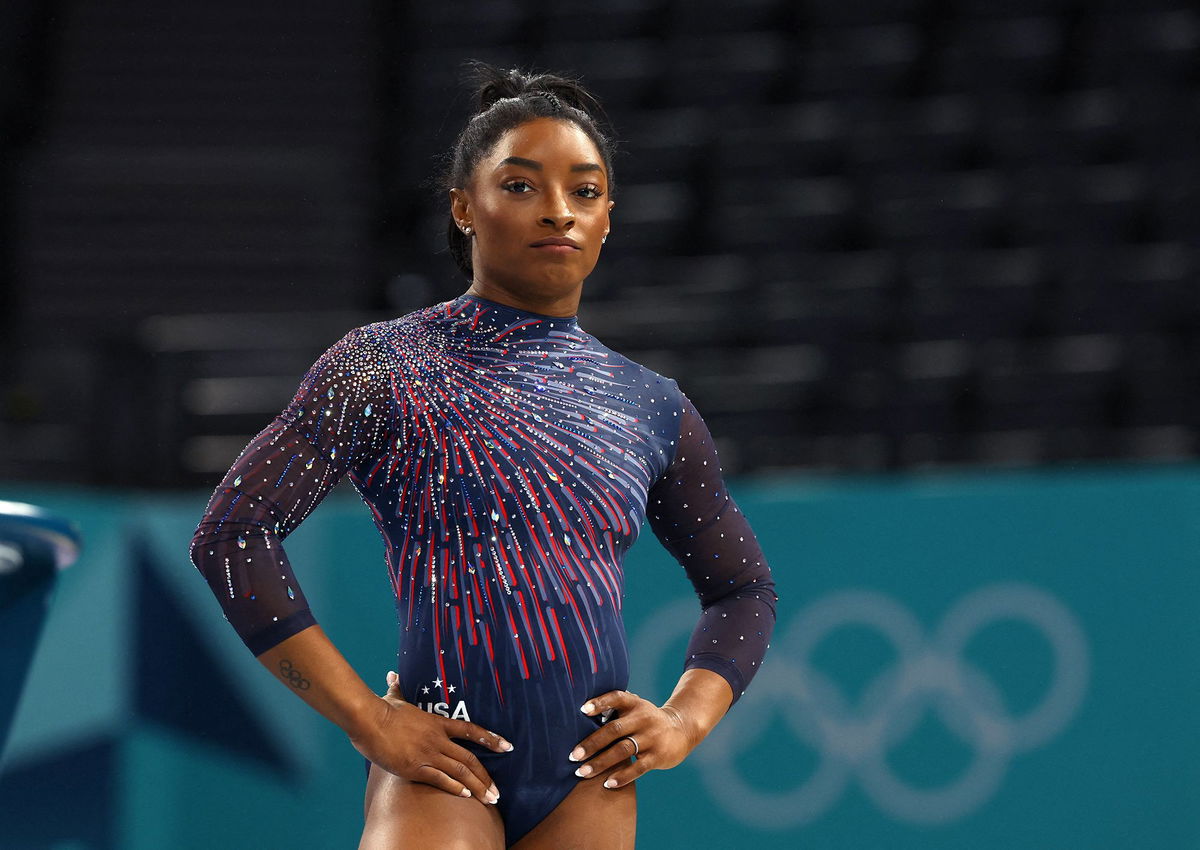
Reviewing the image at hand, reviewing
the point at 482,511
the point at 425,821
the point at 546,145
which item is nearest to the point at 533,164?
the point at 546,145

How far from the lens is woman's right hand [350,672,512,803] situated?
1865 mm

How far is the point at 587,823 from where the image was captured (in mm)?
1987

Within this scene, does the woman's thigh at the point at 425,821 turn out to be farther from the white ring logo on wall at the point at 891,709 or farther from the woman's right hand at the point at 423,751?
the white ring logo on wall at the point at 891,709

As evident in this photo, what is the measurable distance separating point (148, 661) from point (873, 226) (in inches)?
146

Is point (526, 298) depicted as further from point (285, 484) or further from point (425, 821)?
point (425, 821)

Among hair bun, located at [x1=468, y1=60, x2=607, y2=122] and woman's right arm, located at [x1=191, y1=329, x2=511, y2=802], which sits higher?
hair bun, located at [x1=468, y1=60, x2=607, y2=122]

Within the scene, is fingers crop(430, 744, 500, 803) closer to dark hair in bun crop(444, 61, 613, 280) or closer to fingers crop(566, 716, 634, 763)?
fingers crop(566, 716, 634, 763)

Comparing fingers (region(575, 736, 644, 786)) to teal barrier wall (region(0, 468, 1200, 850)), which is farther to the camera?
teal barrier wall (region(0, 468, 1200, 850))

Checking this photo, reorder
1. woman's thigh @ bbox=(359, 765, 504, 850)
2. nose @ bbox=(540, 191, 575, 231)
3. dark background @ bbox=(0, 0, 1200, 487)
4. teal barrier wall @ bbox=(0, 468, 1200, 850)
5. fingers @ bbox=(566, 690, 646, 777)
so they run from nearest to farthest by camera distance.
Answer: woman's thigh @ bbox=(359, 765, 504, 850), fingers @ bbox=(566, 690, 646, 777), nose @ bbox=(540, 191, 575, 231), teal barrier wall @ bbox=(0, 468, 1200, 850), dark background @ bbox=(0, 0, 1200, 487)

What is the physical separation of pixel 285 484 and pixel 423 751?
39 centimetres

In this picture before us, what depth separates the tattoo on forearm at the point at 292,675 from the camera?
187 centimetres

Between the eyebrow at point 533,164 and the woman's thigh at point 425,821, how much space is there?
868 millimetres

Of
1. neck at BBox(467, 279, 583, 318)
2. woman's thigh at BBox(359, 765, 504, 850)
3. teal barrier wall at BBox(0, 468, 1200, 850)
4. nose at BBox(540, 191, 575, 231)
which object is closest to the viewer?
woman's thigh at BBox(359, 765, 504, 850)

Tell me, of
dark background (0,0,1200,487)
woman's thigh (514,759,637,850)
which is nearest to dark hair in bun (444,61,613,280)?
woman's thigh (514,759,637,850)
